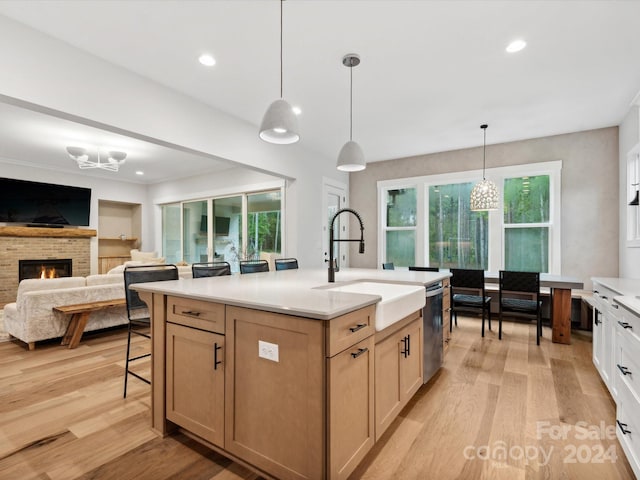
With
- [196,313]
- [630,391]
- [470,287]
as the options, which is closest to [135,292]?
[196,313]

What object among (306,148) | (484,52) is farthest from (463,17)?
(306,148)

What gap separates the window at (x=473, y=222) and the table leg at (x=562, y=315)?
3.87ft

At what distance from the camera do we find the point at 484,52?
270 centimetres

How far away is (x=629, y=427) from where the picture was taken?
1650 millimetres

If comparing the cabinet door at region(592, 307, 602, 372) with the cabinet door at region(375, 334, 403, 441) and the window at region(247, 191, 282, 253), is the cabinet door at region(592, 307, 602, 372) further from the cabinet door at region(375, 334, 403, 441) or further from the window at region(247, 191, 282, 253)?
the window at region(247, 191, 282, 253)

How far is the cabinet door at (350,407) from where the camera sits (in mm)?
1337

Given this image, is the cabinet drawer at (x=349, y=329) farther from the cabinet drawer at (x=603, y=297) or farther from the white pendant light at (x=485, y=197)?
the white pendant light at (x=485, y=197)

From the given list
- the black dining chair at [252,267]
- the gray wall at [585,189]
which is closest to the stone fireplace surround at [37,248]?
the black dining chair at [252,267]

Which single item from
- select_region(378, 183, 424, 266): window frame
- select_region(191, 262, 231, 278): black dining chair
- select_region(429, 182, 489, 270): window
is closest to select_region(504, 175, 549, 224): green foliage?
select_region(429, 182, 489, 270): window

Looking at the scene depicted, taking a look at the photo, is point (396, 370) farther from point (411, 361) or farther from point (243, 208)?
point (243, 208)

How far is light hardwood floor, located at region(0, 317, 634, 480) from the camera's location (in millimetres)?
1655

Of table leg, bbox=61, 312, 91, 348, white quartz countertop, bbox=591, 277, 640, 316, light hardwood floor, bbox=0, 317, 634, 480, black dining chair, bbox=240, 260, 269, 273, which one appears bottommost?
light hardwood floor, bbox=0, 317, 634, 480

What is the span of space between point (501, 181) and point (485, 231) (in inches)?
32.9

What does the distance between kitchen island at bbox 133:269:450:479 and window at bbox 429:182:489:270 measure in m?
4.04
